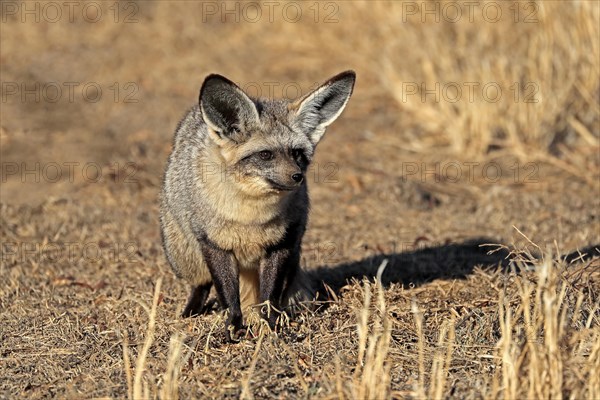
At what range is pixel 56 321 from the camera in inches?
240

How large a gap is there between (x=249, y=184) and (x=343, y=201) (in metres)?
4.20

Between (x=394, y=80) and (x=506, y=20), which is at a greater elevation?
(x=506, y=20)

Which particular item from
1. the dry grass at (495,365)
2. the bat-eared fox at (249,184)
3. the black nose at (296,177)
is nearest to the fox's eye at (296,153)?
the bat-eared fox at (249,184)

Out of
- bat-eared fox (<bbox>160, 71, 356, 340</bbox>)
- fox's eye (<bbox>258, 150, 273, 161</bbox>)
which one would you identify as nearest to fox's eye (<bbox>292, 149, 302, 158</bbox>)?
bat-eared fox (<bbox>160, 71, 356, 340</bbox>)

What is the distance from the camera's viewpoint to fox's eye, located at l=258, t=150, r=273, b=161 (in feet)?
18.3

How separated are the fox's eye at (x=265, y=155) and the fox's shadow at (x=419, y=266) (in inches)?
48.7

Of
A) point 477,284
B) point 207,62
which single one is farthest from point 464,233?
point 207,62

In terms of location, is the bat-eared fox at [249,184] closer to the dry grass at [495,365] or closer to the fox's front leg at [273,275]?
the fox's front leg at [273,275]

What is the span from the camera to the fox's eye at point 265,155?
5586 mm

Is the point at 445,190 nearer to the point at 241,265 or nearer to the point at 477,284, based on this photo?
the point at 477,284

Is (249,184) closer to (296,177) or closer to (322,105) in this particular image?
(296,177)

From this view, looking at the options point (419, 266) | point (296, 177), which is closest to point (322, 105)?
point (296, 177)

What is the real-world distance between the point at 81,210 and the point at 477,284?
173 inches

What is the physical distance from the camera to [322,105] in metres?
5.94
